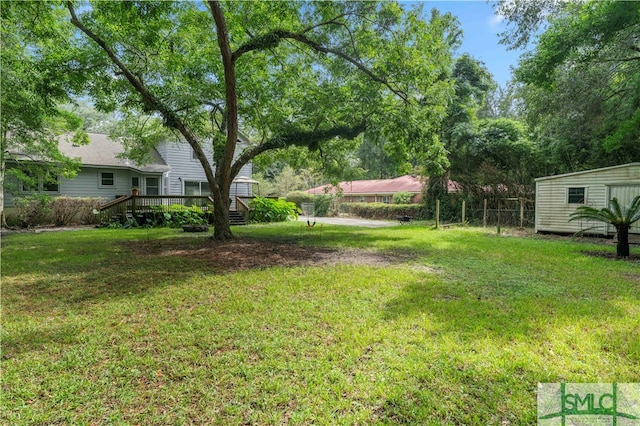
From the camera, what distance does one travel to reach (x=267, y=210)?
1964 cm

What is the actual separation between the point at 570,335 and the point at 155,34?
10.6 m

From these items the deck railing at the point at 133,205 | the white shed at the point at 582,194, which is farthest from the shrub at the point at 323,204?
the white shed at the point at 582,194

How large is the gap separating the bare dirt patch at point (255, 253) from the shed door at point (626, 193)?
8658 mm

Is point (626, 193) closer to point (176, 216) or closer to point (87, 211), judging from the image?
point (176, 216)

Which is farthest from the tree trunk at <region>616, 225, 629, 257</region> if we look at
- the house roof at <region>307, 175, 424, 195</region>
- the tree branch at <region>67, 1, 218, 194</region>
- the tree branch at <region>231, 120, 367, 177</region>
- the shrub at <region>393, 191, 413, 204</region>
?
the house roof at <region>307, 175, 424, 195</region>

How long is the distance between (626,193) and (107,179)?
23.9 metres

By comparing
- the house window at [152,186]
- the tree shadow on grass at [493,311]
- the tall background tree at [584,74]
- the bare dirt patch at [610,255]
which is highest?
the tall background tree at [584,74]

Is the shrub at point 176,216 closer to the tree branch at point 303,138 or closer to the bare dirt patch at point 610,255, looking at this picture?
the tree branch at point 303,138

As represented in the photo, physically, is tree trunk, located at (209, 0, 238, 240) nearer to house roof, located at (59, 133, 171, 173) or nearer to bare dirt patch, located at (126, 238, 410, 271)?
bare dirt patch, located at (126, 238, 410, 271)

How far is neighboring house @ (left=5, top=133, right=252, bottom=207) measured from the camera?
17844mm

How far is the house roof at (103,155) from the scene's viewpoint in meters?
18.2

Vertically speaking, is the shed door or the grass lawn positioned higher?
the shed door

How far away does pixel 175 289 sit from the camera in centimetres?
520

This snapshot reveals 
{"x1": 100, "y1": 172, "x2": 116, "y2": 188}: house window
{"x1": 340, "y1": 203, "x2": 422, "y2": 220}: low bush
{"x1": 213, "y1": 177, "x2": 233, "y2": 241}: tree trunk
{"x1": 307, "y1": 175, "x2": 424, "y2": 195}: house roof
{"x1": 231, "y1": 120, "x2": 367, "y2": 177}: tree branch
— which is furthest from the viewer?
{"x1": 307, "y1": 175, "x2": 424, "y2": 195}: house roof
